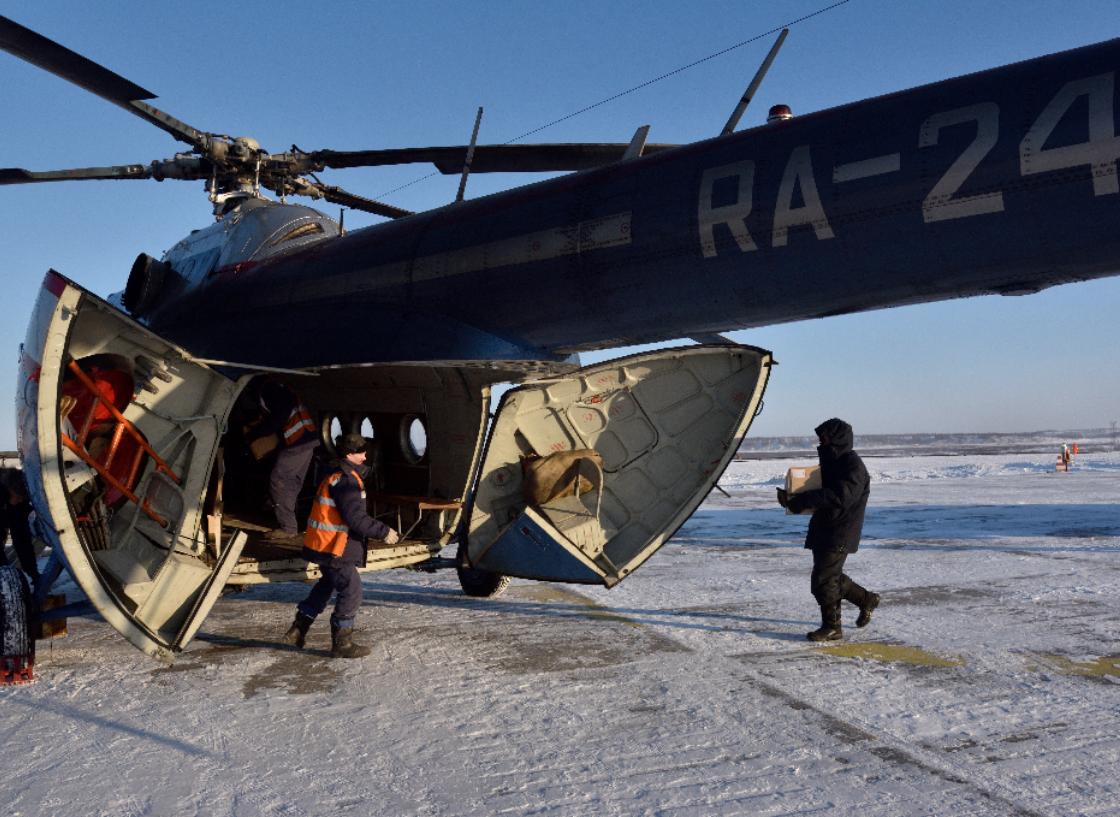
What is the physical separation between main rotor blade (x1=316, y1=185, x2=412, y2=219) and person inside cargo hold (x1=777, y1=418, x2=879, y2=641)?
7.03 m

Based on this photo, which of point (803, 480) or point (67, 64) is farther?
Result: point (67, 64)

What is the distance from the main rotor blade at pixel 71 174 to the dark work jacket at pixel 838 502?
9.14m

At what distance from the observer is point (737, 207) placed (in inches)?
190

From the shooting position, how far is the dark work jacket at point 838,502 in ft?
20.2

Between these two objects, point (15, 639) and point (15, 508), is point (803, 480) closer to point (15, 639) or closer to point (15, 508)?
point (15, 639)

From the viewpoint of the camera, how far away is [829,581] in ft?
20.2

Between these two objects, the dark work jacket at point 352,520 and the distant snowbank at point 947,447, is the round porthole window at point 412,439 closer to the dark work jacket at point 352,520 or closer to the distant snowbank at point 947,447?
the dark work jacket at point 352,520

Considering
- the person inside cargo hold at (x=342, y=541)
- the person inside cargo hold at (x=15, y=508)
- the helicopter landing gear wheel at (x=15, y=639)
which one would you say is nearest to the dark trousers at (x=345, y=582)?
the person inside cargo hold at (x=342, y=541)

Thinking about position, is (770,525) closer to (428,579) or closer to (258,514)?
(428,579)

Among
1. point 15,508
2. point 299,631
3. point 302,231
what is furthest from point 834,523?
point 15,508

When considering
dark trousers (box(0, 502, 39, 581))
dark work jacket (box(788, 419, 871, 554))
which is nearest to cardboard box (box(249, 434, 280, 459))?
dark trousers (box(0, 502, 39, 581))

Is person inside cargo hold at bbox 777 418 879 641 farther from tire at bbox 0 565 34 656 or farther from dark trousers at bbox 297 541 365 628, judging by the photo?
tire at bbox 0 565 34 656

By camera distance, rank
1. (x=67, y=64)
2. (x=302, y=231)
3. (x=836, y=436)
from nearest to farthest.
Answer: (x=836, y=436) → (x=67, y=64) → (x=302, y=231)

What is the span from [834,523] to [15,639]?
20.1 feet
